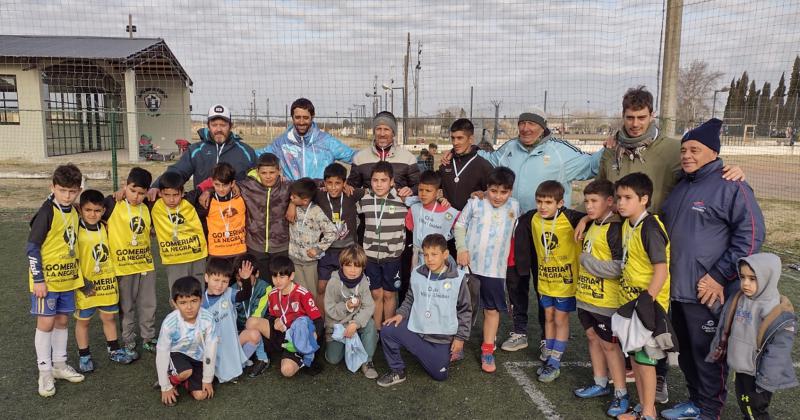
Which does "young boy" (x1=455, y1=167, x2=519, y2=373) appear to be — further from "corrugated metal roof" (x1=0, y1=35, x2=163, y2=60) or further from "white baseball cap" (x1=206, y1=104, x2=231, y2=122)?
"corrugated metal roof" (x1=0, y1=35, x2=163, y2=60)

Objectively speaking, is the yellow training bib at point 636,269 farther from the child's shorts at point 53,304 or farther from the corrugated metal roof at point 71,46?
the corrugated metal roof at point 71,46

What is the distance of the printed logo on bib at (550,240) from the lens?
379 cm

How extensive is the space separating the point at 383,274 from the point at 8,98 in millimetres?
21218

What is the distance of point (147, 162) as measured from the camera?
19422 millimetres

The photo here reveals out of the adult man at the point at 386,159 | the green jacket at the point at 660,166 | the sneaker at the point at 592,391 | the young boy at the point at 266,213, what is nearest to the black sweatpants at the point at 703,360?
the sneaker at the point at 592,391

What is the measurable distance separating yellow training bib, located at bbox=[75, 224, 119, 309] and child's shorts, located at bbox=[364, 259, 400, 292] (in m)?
1.95

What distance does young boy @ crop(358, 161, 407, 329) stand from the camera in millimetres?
4328

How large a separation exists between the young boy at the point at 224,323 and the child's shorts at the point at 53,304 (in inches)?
35.7

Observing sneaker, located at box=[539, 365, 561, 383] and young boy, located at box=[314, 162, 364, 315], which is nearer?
sneaker, located at box=[539, 365, 561, 383]

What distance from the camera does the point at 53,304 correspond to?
3.56m

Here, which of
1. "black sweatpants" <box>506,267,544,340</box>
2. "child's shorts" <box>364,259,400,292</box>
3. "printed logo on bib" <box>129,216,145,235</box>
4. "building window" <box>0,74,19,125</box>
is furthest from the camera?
"building window" <box>0,74,19,125</box>

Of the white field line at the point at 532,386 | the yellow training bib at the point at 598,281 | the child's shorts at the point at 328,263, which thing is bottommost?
the white field line at the point at 532,386

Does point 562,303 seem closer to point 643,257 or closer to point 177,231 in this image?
point 643,257

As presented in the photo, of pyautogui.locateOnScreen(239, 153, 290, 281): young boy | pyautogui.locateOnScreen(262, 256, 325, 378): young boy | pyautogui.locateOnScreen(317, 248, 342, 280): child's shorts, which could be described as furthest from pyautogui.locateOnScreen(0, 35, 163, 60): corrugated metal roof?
pyautogui.locateOnScreen(262, 256, 325, 378): young boy
